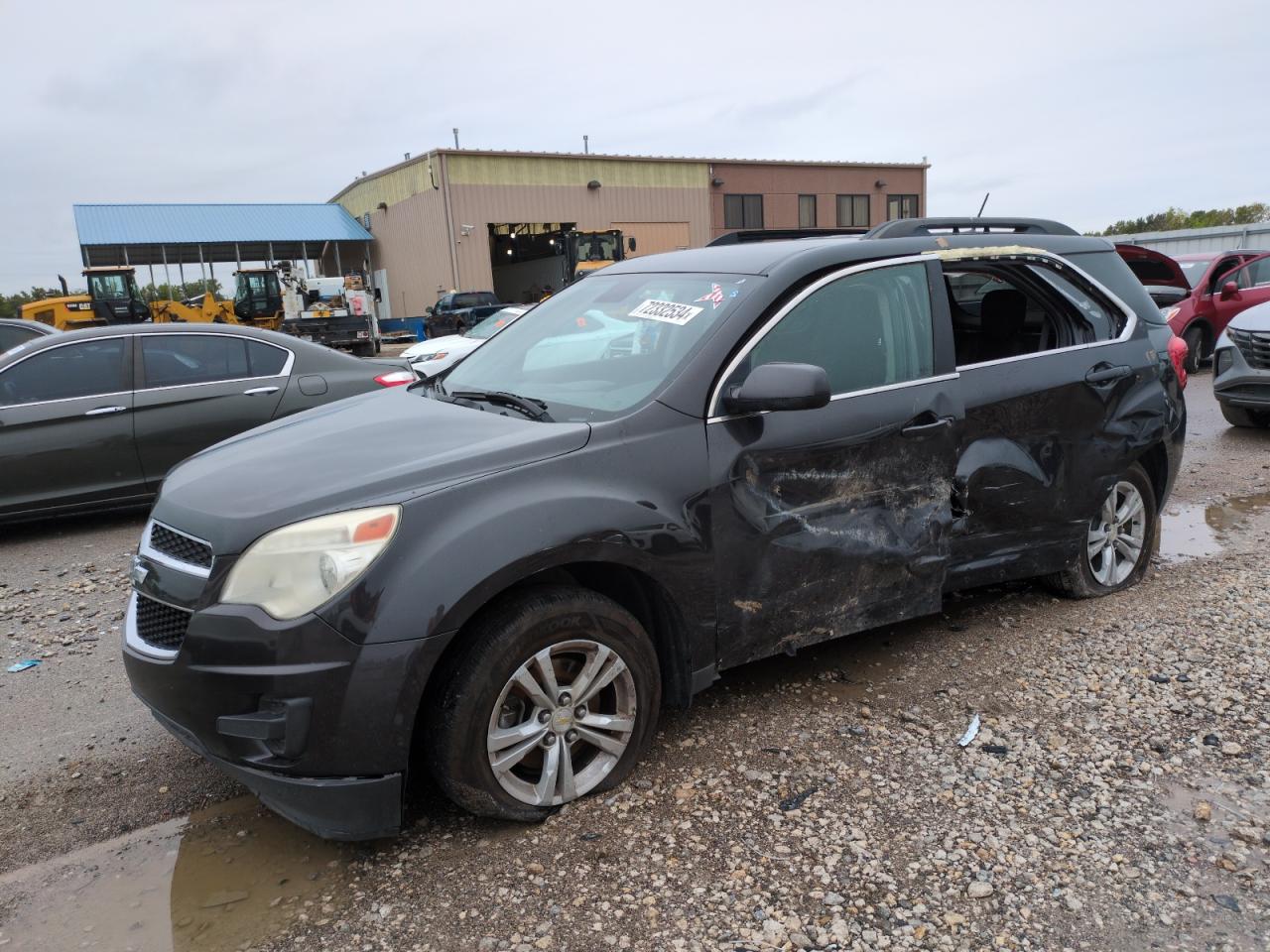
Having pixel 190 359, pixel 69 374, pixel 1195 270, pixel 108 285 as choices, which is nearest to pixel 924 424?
pixel 190 359

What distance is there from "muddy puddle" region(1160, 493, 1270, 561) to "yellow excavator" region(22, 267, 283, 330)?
926 inches

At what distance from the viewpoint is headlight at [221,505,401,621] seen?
7.97 ft

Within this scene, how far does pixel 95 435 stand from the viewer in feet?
20.7

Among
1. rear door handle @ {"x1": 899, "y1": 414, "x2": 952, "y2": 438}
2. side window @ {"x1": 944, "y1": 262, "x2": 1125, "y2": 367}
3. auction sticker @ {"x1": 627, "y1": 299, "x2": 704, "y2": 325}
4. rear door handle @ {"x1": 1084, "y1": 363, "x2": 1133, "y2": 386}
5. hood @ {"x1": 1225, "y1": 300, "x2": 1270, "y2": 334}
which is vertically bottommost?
hood @ {"x1": 1225, "y1": 300, "x2": 1270, "y2": 334}

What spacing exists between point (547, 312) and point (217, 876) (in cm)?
258

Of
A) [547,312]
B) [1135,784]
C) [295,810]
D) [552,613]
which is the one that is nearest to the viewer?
[295,810]

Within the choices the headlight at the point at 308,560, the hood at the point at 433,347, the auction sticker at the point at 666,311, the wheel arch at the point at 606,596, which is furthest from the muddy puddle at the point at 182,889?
the hood at the point at 433,347

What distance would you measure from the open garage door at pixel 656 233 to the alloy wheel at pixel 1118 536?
119ft

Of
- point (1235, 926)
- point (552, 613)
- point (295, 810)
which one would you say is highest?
point (552, 613)

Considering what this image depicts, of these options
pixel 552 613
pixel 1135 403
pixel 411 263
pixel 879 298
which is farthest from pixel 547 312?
pixel 411 263

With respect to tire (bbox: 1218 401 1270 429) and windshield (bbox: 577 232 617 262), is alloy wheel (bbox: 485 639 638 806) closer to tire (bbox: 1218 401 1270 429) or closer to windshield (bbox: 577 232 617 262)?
tire (bbox: 1218 401 1270 429)

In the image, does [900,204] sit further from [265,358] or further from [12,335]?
[265,358]

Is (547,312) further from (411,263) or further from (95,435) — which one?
(411,263)

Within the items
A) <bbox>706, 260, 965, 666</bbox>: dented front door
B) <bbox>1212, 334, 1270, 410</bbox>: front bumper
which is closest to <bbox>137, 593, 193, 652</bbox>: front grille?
<bbox>706, 260, 965, 666</bbox>: dented front door
